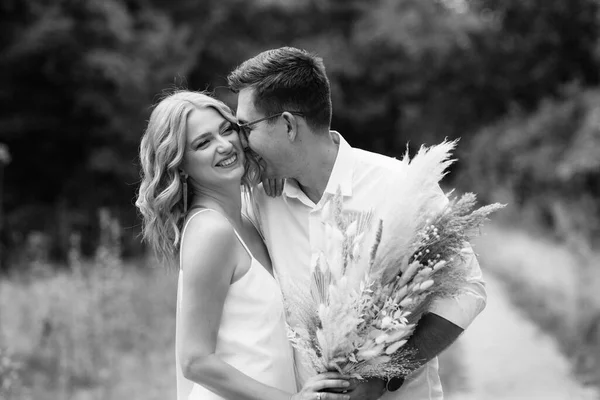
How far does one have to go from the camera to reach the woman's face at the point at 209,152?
2951 mm

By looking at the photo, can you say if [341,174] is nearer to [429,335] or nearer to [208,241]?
[208,241]

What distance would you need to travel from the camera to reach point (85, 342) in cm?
688

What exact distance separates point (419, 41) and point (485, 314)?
1814cm

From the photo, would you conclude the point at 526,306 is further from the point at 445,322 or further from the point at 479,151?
the point at 479,151

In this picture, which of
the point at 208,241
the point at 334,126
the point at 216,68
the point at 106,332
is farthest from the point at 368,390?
the point at 334,126

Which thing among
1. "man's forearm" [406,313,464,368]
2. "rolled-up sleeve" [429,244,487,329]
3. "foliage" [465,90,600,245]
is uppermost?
"foliage" [465,90,600,245]

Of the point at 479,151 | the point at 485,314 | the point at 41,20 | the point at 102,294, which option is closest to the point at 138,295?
the point at 102,294

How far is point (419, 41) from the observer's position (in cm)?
2756

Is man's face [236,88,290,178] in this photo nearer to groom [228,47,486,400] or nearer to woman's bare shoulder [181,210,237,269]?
Result: groom [228,47,486,400]

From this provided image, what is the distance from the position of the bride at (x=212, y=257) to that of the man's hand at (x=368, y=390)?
0.07 m

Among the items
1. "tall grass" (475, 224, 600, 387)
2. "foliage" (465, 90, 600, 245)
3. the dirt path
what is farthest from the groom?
"foliage" (465, 90, 600, 245)

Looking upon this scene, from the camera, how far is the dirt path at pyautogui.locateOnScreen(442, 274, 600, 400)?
276 inches

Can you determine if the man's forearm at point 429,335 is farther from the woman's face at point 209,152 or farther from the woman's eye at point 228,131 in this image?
the woman's eye at point 228,131

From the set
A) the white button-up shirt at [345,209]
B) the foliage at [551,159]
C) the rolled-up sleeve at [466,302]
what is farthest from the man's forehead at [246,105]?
the foliage at [551,159]
